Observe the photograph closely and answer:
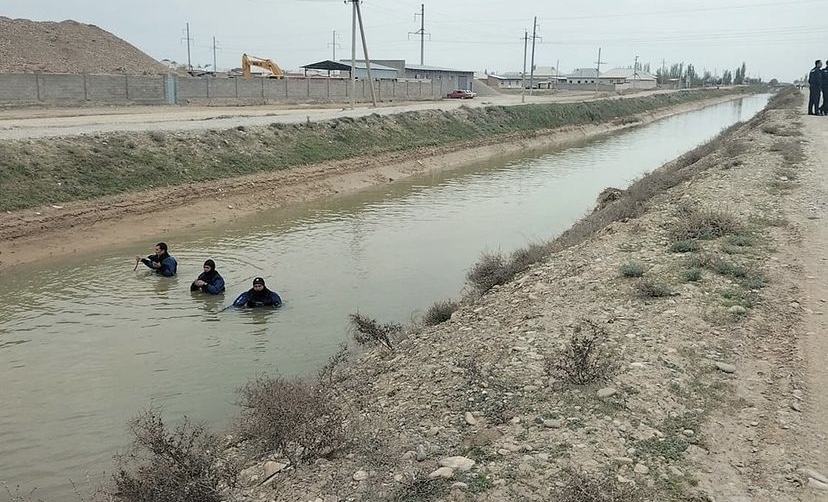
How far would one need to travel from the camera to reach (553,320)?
28.2ft

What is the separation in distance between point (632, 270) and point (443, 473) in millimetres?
5776

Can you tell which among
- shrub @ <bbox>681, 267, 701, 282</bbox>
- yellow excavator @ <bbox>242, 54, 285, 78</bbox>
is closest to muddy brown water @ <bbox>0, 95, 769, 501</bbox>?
shrub @ <bbox>681, 267, 701, 282</bbox>

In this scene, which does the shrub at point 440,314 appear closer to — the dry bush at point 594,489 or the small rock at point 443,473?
the small rock at point 443,473

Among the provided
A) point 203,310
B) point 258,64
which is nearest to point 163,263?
point 203,310

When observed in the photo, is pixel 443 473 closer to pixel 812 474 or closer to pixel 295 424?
pixel 295 424

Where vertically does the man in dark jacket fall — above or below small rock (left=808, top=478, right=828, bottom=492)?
above

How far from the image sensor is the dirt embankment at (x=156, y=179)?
1784 cm

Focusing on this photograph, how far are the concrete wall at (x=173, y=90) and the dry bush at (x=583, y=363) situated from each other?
42.5 m

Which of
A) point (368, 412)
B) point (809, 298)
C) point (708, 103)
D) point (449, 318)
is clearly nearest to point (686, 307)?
point (809, 298)

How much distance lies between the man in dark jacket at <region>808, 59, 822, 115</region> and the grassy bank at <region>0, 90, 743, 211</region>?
1870 centimetres

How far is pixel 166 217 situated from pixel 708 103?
11350 centimetres

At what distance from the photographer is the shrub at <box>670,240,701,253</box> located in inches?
433

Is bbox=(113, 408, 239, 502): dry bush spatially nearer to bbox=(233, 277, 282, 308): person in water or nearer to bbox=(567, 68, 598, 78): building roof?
bbox=(233, 277, 282, 308): person in water

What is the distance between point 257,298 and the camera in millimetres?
12305
